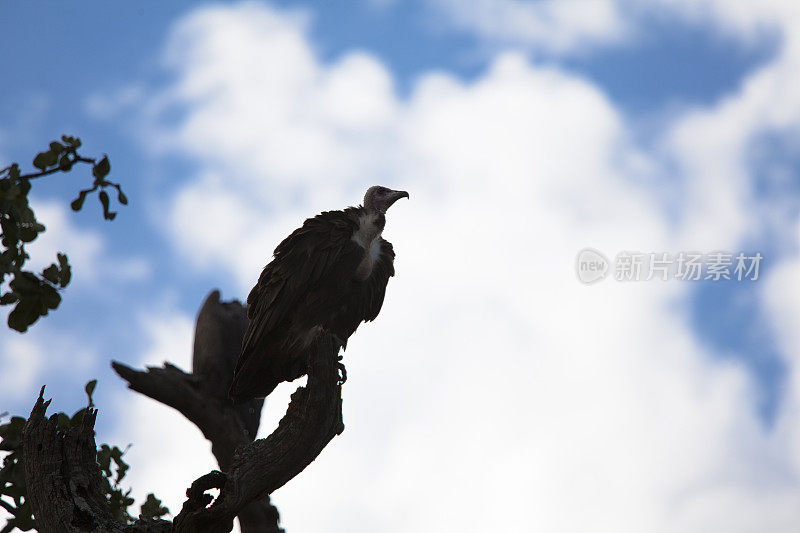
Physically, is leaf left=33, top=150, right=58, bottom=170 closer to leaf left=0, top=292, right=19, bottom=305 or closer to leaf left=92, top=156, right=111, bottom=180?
leaf left=92, top=156, right=111, bottom=180

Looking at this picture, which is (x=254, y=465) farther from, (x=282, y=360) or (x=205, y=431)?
(x=205, y=431)

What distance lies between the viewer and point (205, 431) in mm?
9438

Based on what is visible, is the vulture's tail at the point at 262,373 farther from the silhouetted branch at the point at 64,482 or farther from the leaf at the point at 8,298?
the leaf at the point at 8,298

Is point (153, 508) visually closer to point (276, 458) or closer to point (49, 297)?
point (276, 458)

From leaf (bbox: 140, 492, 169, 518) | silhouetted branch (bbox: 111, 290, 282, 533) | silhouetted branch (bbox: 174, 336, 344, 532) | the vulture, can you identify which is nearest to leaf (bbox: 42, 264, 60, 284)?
silhouetted branch (bbox: 174, 336, 344, 532)

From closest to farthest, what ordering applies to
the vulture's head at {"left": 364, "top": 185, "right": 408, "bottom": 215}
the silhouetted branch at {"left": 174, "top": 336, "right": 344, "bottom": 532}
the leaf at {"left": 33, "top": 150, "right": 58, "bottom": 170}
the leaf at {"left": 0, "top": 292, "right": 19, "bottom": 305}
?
the leaf at {"left": 0, "top": 292, "right": 19, "bottom": 305} < the leaf at {"left": 33, "top": 150, "right": 58, "bottom": 170} < the silhouetted branch at {"left": 174, "top": 336, "right": 344, "bottom": 532} < the vulture's head at {"left": 364, "top": 185, "right": 408, "bottom": 215}

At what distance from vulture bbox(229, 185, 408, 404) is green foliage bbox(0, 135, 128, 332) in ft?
7.69

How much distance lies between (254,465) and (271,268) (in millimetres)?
2514

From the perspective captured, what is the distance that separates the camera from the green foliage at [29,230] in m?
4.09

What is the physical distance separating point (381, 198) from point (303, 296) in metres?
1.34

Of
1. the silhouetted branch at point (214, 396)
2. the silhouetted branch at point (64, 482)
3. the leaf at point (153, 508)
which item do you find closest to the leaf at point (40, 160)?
the silhouetted branch at point (64, 482)

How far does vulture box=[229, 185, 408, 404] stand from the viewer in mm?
6844

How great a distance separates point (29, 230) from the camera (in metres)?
4.43

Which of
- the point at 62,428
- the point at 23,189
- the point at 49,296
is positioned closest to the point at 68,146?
the point at 23,189
